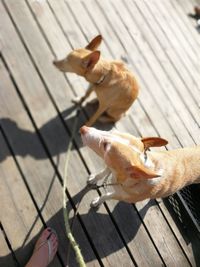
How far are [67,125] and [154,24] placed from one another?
2.22 m

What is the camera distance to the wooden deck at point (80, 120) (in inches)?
133

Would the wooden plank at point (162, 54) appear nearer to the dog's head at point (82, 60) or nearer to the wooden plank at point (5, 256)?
the dog's head at point (82, 60)

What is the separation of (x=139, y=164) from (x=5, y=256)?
1.36m

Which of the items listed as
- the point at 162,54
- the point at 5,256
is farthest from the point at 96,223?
the point at 162,54

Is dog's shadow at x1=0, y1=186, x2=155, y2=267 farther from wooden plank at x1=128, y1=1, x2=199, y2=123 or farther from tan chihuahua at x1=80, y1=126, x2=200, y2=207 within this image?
wooden plank at x1=128, y1=1, x2=199, y2=123

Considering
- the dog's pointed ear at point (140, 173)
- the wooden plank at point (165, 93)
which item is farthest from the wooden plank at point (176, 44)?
the dog's pointed ear at point (140, 173)

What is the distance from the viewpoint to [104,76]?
3.60m

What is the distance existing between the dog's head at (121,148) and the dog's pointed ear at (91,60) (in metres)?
0.81

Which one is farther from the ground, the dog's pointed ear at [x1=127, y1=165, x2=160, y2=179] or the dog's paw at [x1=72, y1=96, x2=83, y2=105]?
the dog's paw at [x1=72, y1=96, x2=83, y2=105]

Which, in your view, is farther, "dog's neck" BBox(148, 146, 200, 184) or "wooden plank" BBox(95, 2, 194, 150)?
"wooden plank" BBox(95, 2, 194, 150)

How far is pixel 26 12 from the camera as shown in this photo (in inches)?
169

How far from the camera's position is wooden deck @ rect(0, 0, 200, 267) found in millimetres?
3389

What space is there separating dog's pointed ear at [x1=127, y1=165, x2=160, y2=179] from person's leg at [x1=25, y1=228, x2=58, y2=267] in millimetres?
952

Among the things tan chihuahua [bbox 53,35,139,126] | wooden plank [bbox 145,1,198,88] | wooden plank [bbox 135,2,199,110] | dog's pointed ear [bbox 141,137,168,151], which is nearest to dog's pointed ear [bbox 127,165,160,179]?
dog's pointed ear [bbox 141,137,168,151]
